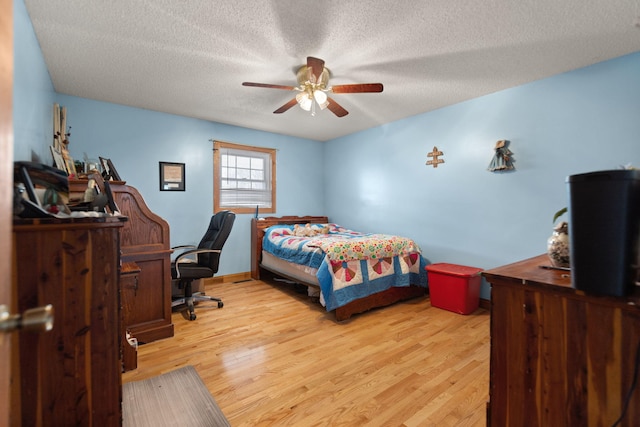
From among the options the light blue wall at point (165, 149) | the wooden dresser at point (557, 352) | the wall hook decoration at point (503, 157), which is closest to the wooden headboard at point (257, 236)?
the light blue wall at point (165, 149)

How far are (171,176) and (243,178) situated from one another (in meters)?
1.05

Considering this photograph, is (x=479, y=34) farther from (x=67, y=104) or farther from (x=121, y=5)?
(x=67, y=104)

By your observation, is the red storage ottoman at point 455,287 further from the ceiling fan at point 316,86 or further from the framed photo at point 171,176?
the framed photo at point 171,176

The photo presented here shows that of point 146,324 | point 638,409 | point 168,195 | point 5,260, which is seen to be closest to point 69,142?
point 168,195

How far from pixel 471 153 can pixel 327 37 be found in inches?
87.8

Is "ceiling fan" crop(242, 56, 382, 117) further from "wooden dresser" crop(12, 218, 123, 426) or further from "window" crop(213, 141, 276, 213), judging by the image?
"window" crop(213, 141, 276, 213)

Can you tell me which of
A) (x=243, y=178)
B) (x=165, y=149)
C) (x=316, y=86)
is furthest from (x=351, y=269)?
(x=165, y=149)

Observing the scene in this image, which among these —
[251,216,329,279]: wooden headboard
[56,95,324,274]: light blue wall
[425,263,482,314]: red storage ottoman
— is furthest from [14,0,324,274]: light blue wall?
[425,263,482,314]: red storage ottoman

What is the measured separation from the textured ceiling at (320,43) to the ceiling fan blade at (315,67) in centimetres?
12

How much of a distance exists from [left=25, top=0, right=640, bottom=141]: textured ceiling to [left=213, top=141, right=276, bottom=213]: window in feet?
3.87

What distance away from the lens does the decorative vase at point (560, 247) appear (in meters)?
1.07

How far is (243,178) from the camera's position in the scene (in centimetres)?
441

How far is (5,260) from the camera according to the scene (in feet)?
1.89

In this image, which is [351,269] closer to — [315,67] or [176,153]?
[315,67]
